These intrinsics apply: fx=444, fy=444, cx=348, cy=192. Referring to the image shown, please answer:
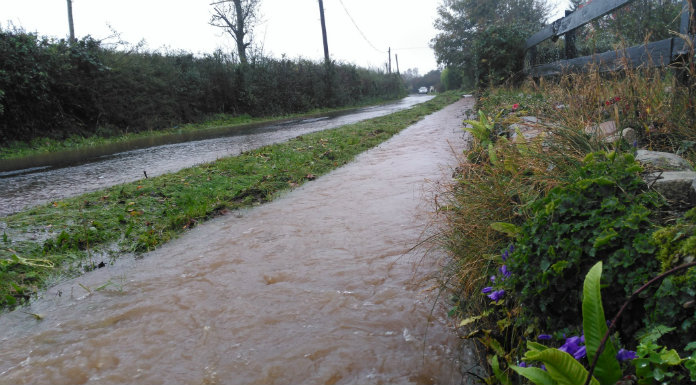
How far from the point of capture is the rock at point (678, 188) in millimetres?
1871

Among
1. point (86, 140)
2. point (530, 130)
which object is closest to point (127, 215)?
point (530, 130)

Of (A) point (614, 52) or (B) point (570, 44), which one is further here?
(B) point (570, 44)

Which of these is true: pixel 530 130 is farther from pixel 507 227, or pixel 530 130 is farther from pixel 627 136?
pixel 507 227

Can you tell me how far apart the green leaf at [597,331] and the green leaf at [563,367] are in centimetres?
5

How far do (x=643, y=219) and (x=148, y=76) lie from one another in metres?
19.0

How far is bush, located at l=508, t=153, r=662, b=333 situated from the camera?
155 centimetres

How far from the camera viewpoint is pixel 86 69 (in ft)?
51.0

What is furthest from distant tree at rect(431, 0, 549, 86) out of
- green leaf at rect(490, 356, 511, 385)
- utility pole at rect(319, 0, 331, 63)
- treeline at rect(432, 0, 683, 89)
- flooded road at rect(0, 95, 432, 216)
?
green leaf at rect(490, 356, 511, 385)

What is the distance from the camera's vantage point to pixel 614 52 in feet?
16.6

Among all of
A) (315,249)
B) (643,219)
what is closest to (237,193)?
(315,249)

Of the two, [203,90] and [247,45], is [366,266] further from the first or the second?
[247,45]

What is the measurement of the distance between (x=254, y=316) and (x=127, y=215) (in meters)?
2.54

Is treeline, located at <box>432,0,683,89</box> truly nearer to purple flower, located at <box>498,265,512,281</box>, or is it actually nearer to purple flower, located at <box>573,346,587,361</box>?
purple flower, located at <box>498,265,512,281</box>

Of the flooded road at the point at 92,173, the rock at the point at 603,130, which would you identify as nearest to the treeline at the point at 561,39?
the rock at the point at 603,130
